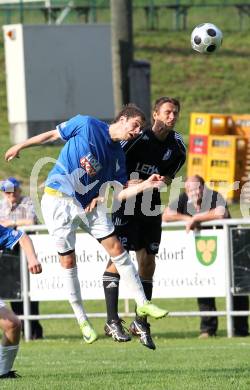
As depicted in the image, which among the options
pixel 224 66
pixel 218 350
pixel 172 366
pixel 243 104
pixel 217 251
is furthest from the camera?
pixel 224 66

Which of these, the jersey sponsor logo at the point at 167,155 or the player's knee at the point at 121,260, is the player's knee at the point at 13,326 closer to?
the player's knee at the point at 121,260

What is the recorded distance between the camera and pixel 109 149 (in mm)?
11219

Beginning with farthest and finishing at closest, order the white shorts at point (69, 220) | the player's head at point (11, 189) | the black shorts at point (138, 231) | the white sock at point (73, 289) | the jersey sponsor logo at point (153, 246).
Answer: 1. the player's head at point (11, 189)
2. the jersey sponsor logo at point (153, 246)
3. the black shorts at point (138, 231)
4. the white sock at point (73, 289)
5. the white shorts at point (69, 220)

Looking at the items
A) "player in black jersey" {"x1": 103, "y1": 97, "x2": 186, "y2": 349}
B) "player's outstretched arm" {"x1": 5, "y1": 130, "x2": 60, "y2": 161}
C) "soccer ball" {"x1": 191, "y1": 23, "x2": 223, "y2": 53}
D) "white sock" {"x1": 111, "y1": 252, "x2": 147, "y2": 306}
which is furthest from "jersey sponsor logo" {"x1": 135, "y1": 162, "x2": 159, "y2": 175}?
"soccer ball" {"x1": 191, "y1": 23, "x2": 223, "y2": 53}

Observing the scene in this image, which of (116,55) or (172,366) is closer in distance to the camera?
(172,366)

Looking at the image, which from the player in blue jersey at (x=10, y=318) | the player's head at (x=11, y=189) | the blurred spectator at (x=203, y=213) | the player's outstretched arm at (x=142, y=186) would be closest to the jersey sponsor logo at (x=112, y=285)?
the player's outstretched arm at (x=142, y=186)

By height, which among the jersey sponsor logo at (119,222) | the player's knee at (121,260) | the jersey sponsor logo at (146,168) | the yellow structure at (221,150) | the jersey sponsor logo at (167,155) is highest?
the jersey sponsor logo at (167,155)

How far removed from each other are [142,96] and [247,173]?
3271 mm

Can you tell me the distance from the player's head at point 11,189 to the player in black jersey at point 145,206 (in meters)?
4.66

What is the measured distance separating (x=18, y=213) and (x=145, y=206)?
5.26 metres

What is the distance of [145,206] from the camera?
12250 mm

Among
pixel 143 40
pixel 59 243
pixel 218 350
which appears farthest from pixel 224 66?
pixel 59 243

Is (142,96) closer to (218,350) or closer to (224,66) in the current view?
(224,66)

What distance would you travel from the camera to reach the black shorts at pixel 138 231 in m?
12.2
